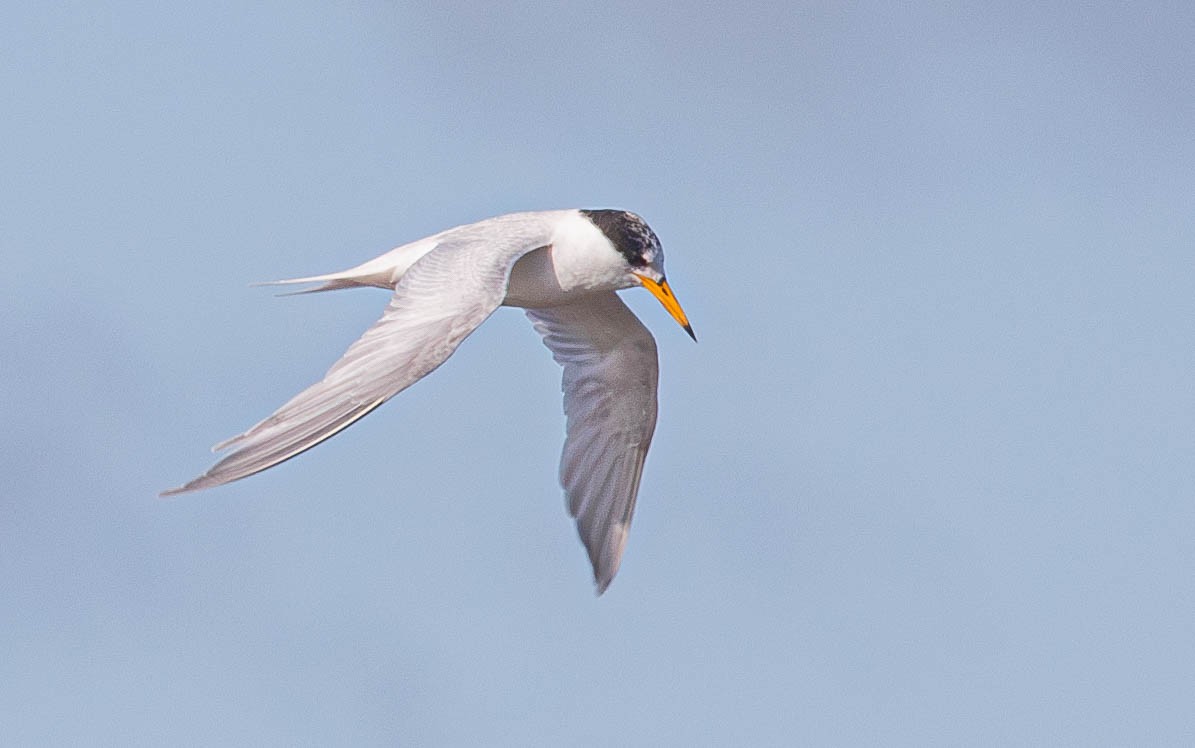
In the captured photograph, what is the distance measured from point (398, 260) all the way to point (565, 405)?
227cm

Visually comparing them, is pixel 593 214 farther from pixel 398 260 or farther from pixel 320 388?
pixel 320 388

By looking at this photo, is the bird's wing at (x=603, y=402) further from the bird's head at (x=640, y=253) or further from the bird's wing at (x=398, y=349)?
the bird's wing at (x=398, y=349)

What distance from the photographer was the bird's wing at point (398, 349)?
992 centimetres

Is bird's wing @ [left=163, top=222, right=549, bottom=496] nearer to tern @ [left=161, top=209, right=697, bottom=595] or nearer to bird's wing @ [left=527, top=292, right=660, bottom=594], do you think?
tern @ [left=161, top=209, right=697, bottom=595]

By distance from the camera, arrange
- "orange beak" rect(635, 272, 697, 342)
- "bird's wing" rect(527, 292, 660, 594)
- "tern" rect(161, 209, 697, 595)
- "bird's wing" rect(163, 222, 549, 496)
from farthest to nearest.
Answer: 1. "bird's wing" rect(527, 292, 660, 594)
2. "orange beak" rect(635, 272, 697, 342)
3. "tern" rect(161, 209, 697, 595)
4. "bird's wing" rect(163, 222, 549, 496)

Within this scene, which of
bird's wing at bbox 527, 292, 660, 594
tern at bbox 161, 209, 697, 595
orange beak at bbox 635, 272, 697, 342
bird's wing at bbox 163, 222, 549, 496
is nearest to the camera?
bird's wing at bbox 163, 222, 549, 496

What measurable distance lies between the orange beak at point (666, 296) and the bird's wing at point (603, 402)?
5.13 feet

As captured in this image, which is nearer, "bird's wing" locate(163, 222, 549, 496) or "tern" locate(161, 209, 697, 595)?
"bird's wing" locate(163, 222, 549, 496)

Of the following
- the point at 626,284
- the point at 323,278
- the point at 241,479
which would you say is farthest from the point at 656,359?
the point at 241,479

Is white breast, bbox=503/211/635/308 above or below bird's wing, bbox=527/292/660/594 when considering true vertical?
above

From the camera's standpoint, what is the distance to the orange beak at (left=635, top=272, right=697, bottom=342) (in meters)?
13.2

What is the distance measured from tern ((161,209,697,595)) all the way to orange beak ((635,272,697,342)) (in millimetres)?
10

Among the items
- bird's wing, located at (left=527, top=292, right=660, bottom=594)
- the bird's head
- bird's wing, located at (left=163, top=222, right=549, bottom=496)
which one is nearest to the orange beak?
the bird's head

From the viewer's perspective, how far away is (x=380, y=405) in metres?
10.4
